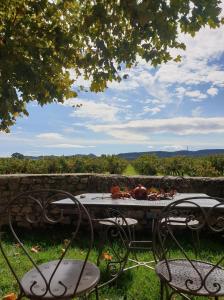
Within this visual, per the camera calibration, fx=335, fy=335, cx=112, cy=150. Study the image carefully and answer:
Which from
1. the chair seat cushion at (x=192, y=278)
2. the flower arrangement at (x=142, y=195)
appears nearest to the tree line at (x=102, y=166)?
the flower arrangement at (x=142, y=195)

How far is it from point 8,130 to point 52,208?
1.63m

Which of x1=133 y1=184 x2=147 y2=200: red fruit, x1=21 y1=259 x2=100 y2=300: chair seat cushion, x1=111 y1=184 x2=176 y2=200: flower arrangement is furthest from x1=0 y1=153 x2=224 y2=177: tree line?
x1=21 y1=259 x2=100 y2=300: chair seat cushion

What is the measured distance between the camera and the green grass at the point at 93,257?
3139 millimetres

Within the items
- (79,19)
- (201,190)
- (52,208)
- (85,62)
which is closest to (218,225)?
(201,190)

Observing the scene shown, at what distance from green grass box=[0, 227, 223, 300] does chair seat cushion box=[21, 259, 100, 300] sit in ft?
3.01

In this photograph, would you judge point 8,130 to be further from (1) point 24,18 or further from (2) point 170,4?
(2) point 170,4

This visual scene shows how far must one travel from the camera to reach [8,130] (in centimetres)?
492

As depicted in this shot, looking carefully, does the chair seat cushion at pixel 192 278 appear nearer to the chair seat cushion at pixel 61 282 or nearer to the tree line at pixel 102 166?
the chair seat cushion at pixel 61 282

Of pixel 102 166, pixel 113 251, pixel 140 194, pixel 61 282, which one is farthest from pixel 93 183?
pixel 61 282

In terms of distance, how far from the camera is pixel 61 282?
193cm

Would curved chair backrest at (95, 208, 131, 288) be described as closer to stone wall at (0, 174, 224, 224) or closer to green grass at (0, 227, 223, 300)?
green grass at (0, 227, 223, 300)

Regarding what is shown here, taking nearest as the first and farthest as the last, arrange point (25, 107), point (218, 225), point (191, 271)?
1. point (191, 271)
2. point (25, 107)
3. point (218, 225)

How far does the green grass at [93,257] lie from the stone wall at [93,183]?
0.74 metres

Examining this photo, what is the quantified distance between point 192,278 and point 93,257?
217 cm
